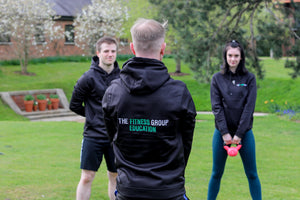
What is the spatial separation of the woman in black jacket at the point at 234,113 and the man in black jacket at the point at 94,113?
1.37 m

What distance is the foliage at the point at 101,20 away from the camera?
33.8 m

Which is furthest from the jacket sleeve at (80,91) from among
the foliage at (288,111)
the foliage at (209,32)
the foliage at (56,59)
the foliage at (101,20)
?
the foliage at (56,59)

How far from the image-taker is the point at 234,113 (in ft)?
A: 17.3

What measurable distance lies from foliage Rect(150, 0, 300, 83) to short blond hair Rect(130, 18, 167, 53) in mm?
12489

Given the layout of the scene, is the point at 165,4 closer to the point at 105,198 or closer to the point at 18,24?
the point at 105,198

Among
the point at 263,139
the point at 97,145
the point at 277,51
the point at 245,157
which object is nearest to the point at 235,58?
the point at 245,157

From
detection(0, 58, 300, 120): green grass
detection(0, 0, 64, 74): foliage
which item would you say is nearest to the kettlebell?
detection(0, 58, 300, 120): green grass

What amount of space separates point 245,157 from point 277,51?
10.7m

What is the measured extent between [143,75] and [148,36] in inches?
10.2

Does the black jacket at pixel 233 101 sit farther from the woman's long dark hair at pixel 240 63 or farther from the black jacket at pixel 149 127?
the black jacket at pixel 149 127

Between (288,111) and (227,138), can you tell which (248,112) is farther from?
(288,111)

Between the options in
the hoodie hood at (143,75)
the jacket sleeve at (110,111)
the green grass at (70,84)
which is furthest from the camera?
the green grass at (70,84)

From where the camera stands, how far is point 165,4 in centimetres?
1683

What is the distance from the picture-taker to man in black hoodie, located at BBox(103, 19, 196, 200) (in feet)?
8.89
